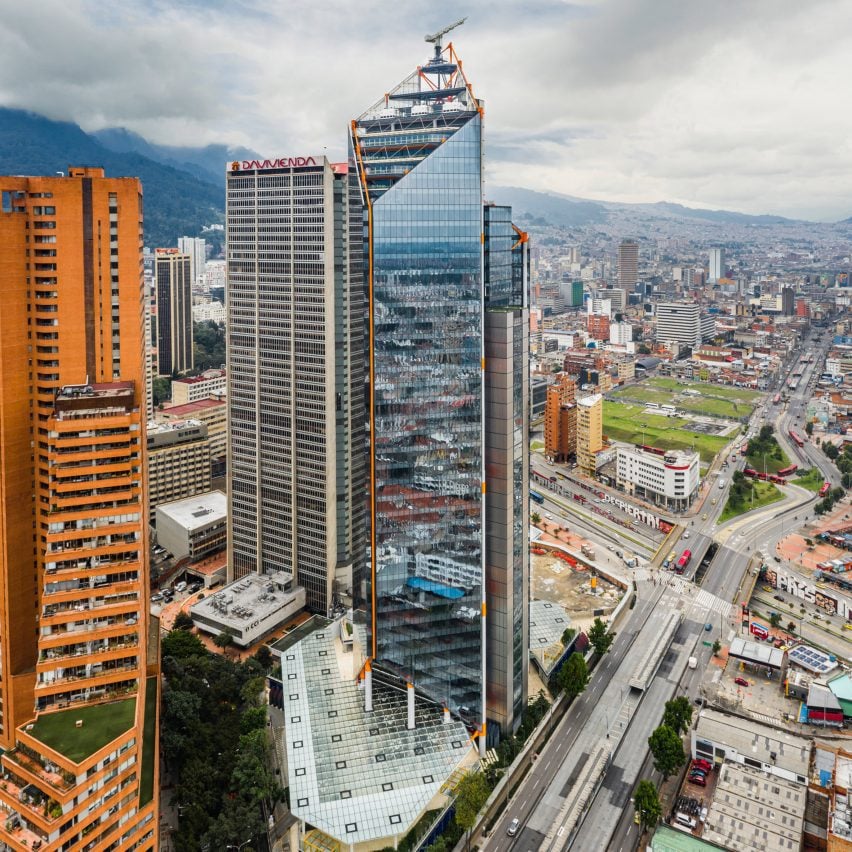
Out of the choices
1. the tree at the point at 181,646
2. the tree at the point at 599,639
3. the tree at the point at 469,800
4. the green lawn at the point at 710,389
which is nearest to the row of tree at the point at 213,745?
the tree at the point at 181,646

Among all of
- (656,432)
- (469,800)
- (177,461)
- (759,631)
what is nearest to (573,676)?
(469,800)

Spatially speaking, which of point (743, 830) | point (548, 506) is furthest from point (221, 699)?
point (548, 506)

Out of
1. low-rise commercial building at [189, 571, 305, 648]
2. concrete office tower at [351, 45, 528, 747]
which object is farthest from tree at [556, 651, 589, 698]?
low-rise commercial building at [189, 571, 305, 648]

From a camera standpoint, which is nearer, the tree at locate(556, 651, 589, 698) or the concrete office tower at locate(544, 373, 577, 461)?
the tree at locate(556, 651, 589, 698)

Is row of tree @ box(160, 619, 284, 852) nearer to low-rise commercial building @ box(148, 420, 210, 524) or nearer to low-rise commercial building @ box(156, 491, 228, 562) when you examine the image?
low-rise commercial building @ box(156, 491, 228, 562)

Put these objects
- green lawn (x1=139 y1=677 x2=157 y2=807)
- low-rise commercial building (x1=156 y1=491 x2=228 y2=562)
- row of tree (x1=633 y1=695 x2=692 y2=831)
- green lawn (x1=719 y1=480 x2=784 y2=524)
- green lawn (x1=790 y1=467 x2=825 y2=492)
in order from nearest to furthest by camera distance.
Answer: green lawn (x1=139 y1=677 x2=157 y2=807), row of tree (x1=633 y1=695 x2=692 y2=831), low-rise commercial building (x1=156 y1=491 x2=228 y2=562), green lawn (x1=719 y1=480 x2=784 y2=524), green lawn (x1=790 y1=467 x2=825 y2=492)

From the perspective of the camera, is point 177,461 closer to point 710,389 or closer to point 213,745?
point 213,745

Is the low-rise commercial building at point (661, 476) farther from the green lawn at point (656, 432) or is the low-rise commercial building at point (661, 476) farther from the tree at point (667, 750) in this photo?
the tree at point (667, 750)
